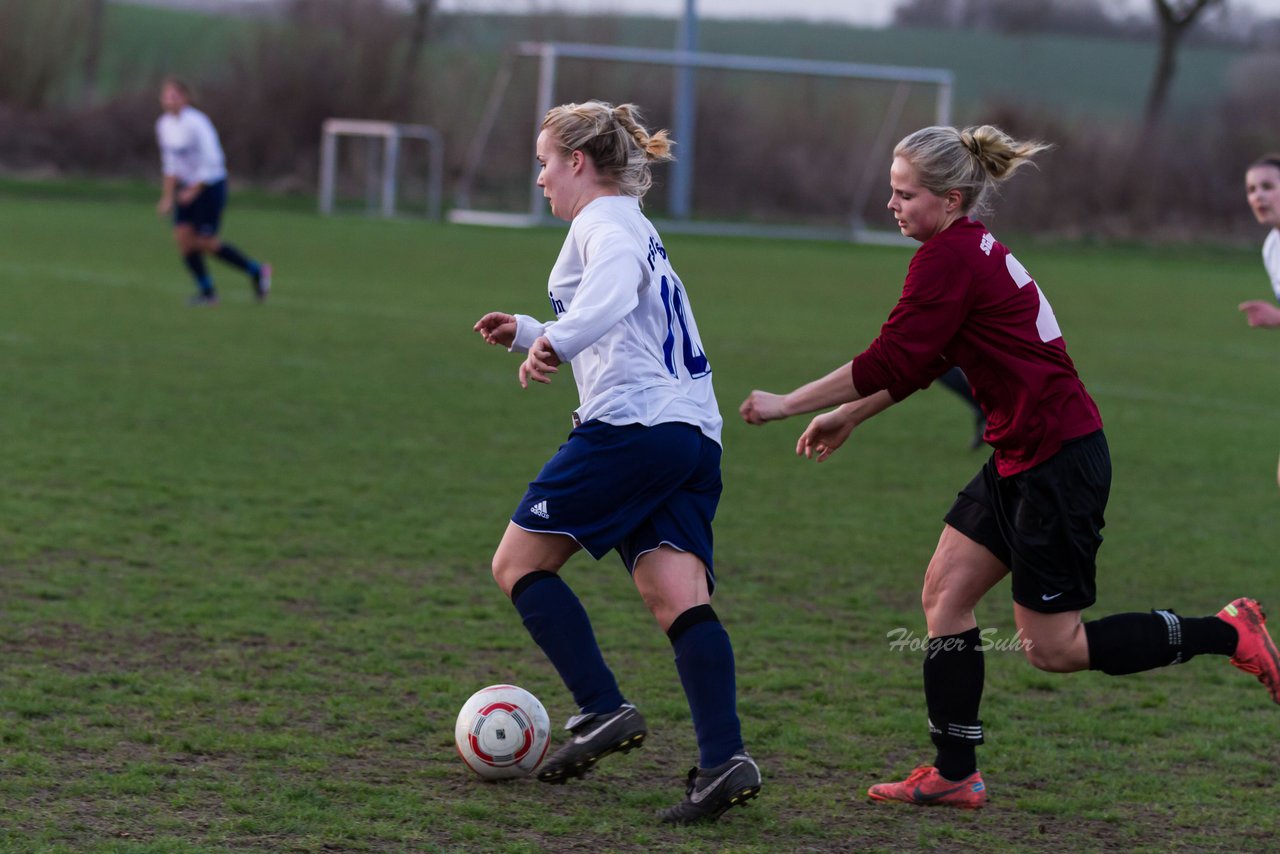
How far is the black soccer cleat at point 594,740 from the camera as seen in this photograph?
3471 mm

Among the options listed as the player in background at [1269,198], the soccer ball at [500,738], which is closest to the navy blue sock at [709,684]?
the soccer ball at [500,738]

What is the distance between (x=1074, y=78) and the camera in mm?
46312

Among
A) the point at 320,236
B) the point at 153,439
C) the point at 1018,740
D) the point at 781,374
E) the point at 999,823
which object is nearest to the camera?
the point at 999,823

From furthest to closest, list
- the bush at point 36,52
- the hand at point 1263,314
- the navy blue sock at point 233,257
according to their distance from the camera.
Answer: the bush at point 36,52 < the navy blue sock at point 233,257 < the hand at point 1263,314

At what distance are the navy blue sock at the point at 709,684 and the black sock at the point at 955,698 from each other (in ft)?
1.62

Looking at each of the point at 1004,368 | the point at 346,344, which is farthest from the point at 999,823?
the point at 346,344

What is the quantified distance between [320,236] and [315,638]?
61.7 feet

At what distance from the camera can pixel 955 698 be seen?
3.60 metres

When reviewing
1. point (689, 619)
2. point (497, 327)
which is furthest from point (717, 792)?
point (497, 327)

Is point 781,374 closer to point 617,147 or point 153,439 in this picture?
point 153,439

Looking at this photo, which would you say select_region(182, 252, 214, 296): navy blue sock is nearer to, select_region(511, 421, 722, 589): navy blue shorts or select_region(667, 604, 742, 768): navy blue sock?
select_region(511, 421, 722, 589): navy blue shorts

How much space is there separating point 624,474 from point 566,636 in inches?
16.3

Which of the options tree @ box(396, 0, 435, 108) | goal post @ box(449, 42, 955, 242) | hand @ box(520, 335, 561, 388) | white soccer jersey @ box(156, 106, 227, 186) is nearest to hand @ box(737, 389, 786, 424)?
hand @ box(520, 335, 561, 388)

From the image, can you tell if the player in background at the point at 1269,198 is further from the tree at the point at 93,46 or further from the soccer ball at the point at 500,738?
the tree at the point at 93,46
